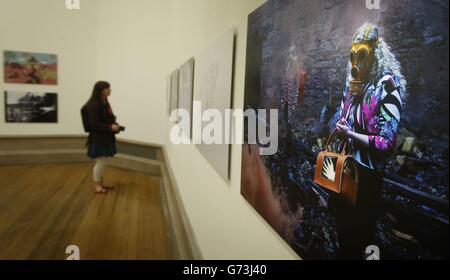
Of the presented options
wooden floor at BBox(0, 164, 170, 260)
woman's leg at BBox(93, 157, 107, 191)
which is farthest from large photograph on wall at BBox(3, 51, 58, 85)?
woman's leg at BBox(93, 157, 107, 191)

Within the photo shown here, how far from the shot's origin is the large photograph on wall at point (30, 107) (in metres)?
6.04

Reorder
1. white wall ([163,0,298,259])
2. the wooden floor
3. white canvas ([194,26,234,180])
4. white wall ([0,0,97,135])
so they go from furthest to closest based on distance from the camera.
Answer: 1. white wall ([0,0,97,135])
2. the wooden floor
3. white canvas ([194,26,234,180])
4. white wall ([163,0,298,259])

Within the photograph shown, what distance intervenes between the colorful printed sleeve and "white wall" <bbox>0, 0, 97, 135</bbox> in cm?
683

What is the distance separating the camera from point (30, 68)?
607 cm

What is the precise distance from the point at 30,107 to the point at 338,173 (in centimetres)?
694

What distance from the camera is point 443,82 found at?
429 millimetres

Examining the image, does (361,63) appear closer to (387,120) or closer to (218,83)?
(387,120)

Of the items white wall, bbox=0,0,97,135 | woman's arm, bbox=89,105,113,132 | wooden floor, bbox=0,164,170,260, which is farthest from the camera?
white wall, bbox=0,0,97,135

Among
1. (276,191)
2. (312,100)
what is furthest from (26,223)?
(312,100)

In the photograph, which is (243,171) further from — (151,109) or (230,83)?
(151,109)

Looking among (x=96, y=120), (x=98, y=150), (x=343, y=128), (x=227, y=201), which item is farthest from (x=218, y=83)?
(x=98, y=150)

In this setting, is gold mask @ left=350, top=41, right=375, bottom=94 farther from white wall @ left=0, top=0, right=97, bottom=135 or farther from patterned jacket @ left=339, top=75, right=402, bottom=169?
white wall @ left=0, top=0, right=97, bottom=135

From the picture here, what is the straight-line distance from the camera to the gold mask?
563 mm
